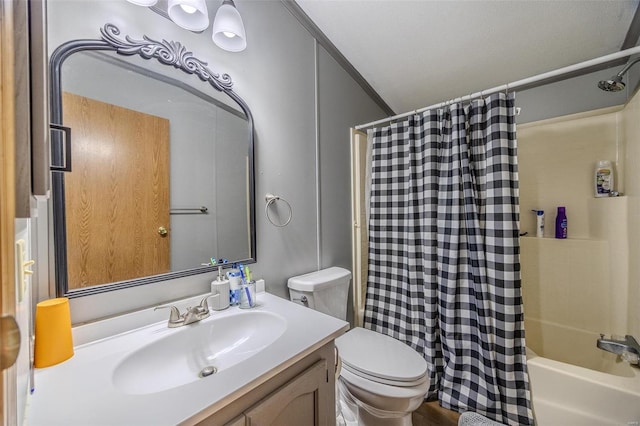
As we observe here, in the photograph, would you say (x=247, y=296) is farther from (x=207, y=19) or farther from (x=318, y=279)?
(x=207, y=19)

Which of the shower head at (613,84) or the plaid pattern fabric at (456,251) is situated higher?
the shower head at (613,84)

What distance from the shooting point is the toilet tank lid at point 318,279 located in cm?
132

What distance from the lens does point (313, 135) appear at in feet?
5.16

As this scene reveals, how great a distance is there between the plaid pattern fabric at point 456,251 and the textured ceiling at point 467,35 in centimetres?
47

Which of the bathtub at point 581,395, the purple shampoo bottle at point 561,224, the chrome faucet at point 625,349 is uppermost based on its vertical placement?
the purple shampoo bottle at point 561,224

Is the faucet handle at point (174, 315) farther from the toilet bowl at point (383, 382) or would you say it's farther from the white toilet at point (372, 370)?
the toilet bowl at point (383, 382)

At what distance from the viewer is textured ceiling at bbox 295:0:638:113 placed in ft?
4.31

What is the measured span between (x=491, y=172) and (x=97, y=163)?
5.56ft

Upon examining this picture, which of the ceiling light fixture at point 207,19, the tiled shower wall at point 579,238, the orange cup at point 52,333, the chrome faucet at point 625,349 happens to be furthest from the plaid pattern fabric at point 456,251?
the orange cup at point 52,333

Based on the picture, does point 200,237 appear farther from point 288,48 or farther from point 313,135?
point 288,48

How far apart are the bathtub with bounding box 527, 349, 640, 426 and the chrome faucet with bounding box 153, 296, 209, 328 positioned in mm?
1602

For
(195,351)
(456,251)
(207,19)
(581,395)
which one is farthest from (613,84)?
(195,351)

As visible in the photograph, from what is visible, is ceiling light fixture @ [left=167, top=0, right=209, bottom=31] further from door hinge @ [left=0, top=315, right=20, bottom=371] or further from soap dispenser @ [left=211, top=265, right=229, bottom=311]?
door hinge @ [left=0, top=315, right=20, bottom=371]

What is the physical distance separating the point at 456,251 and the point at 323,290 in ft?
2.57
